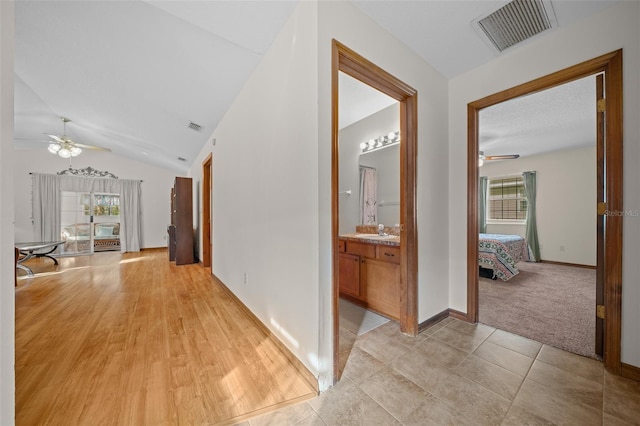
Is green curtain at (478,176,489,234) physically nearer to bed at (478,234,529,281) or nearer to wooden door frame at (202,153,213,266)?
bed at (478,234,529,281)

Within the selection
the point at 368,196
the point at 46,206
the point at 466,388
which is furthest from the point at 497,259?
the point at 46,206

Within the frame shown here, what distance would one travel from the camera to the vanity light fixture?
3170 mm

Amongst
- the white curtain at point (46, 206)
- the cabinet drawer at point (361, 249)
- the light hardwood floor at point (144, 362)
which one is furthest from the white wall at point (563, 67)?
the white curtain at point (46, 206)

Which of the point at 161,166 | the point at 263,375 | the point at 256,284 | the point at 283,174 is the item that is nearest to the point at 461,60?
the point at 283,174

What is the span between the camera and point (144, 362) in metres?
1.69

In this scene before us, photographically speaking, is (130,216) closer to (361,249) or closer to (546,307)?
(361,249)

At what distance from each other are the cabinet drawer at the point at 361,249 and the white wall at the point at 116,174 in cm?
714

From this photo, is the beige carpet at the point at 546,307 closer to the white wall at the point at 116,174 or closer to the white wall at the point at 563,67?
the white wall at the point at 563,67

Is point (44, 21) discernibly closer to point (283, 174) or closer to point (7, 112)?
point (7, 112)

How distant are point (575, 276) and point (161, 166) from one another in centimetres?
1014

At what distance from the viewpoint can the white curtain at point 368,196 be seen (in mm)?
3328

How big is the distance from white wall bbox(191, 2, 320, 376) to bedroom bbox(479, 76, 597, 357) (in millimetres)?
1991

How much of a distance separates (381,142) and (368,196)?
2.55 feet

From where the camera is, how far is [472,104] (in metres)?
2.26
